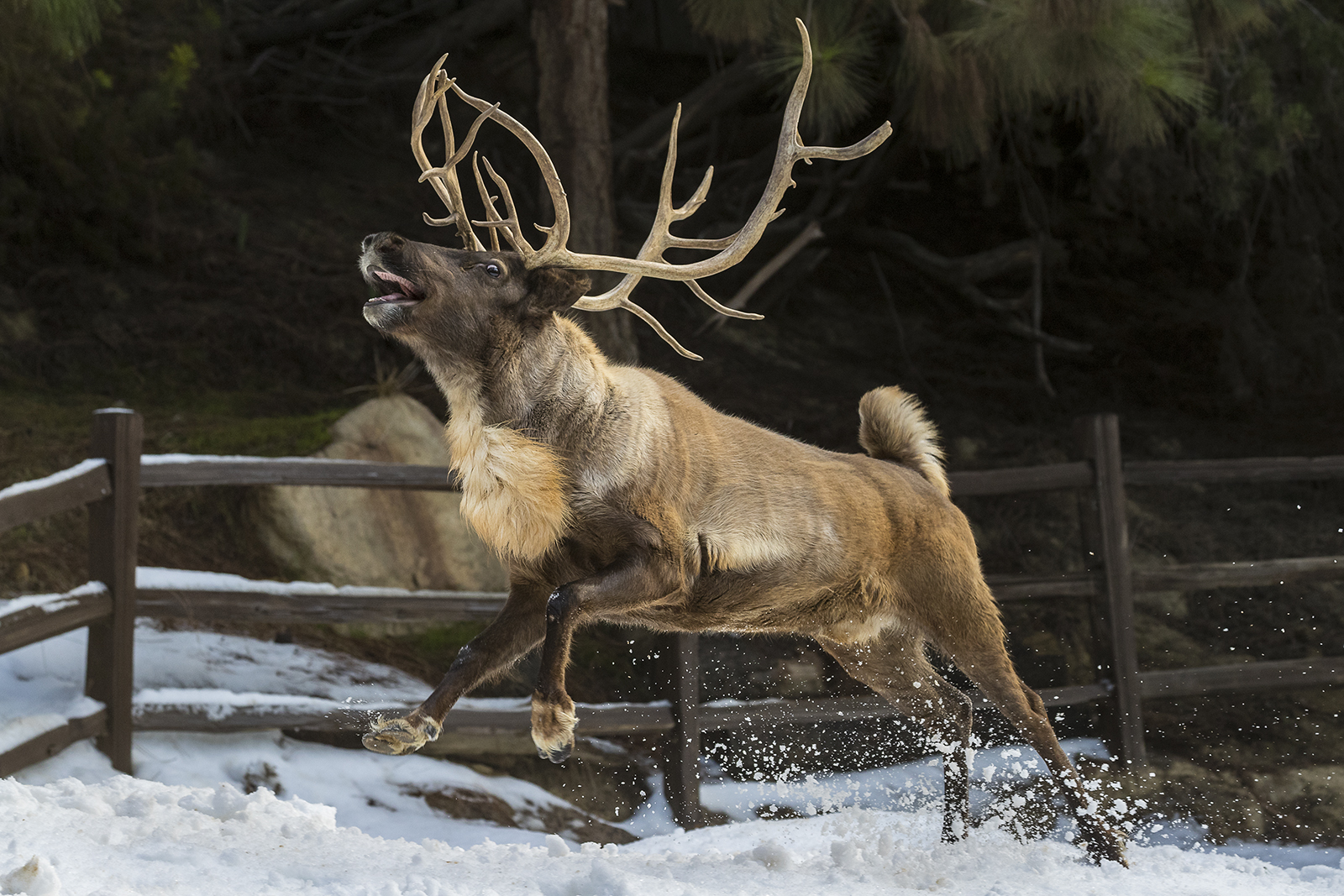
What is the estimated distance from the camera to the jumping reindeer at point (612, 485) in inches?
112

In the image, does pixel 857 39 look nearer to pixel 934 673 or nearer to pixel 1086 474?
pixel 1086 474

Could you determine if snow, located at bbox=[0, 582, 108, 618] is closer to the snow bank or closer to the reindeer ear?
the snow bank

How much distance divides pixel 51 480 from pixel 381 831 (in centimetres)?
165

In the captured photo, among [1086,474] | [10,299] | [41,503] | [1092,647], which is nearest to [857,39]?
[1086,474]

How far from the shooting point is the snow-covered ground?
115 inches

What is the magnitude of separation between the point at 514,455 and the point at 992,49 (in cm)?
376

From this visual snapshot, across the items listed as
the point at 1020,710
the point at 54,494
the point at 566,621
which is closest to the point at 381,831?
the point at 54,494

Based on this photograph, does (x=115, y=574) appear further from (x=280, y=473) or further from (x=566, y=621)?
(x=566, y=621)

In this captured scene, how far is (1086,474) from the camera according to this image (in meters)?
5.65

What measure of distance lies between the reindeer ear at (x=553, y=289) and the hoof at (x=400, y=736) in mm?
1005

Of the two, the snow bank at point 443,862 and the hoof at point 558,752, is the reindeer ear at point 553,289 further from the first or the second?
the snow bank at point 443,862

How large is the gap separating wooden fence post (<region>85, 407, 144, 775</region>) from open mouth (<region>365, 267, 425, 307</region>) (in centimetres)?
200

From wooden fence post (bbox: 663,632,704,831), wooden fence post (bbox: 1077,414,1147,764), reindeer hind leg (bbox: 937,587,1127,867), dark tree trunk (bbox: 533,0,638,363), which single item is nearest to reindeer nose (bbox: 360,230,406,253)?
reindeer hind leg (bbox: 937,587,1127,867)

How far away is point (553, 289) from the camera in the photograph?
298cm
